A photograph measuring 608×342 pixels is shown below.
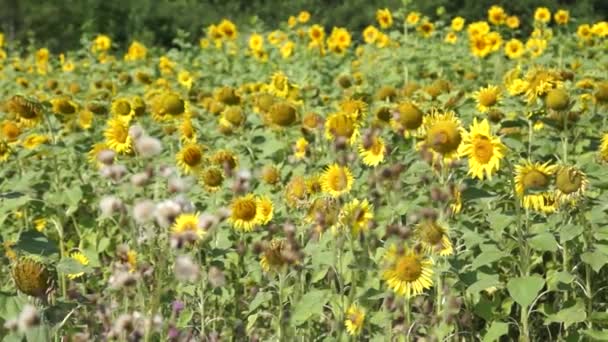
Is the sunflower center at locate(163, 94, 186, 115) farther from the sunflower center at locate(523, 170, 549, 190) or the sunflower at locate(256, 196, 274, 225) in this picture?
the sunflower center at locate(523, 170, 549, 190)

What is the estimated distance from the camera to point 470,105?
4.04 metres

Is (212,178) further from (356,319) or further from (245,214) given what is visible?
(356,319)

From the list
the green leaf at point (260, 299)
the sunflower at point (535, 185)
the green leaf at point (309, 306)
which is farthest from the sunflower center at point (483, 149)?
the green leaf at point (260, 299)

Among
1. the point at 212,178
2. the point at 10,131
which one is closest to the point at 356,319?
the point at 212,178

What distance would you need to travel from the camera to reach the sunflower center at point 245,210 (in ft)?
10.2

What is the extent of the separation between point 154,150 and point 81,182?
2210 mm

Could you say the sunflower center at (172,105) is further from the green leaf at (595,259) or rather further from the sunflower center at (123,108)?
the green leaf at (595,259)

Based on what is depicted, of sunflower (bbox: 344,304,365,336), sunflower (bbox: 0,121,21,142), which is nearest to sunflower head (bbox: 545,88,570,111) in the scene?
sunflower (bbox: 344,304,365,336)

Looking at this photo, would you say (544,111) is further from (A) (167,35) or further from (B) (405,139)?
(A) (167,35)

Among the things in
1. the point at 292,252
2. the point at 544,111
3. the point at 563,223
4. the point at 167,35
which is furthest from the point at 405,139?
the point at 167,35

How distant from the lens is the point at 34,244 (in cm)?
227

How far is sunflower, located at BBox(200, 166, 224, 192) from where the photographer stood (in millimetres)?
3270

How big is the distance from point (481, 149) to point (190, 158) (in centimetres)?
118

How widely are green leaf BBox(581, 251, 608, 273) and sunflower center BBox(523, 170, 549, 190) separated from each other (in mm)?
202
